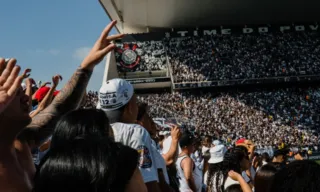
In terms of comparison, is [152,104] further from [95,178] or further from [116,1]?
[95,178]

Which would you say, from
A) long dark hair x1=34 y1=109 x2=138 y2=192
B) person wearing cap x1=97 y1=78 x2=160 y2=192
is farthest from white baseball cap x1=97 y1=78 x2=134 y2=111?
long dark hair x1=34 y1=109 x2=138 y2=192

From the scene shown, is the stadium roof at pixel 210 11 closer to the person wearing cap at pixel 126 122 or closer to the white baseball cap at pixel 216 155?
the white baseball cap at pixel 216 155

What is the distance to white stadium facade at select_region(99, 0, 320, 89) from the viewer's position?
4150 centimetres

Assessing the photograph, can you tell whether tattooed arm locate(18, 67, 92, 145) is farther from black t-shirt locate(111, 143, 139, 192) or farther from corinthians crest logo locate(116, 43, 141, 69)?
corinthians crest logo locate(116, 43, 141, 69)

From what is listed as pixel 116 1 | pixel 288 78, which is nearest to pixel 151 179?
pixel 288 78

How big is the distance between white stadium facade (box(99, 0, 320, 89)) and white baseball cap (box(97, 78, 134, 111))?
117 feet

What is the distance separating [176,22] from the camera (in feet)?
155

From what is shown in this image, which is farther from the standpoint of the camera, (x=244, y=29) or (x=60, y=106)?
(x=244, y=29)

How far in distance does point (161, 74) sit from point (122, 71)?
12.5 ft

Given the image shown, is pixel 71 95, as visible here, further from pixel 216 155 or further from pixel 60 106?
pixel 216 155

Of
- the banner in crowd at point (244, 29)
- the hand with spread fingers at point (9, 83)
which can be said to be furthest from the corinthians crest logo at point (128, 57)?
the hand with spread fingers at point (9, 83)

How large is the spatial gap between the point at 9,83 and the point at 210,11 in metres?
44.7

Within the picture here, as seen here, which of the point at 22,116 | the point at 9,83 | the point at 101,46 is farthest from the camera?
the point at 101,46

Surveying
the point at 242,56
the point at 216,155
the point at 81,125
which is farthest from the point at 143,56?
the point at 81,125
